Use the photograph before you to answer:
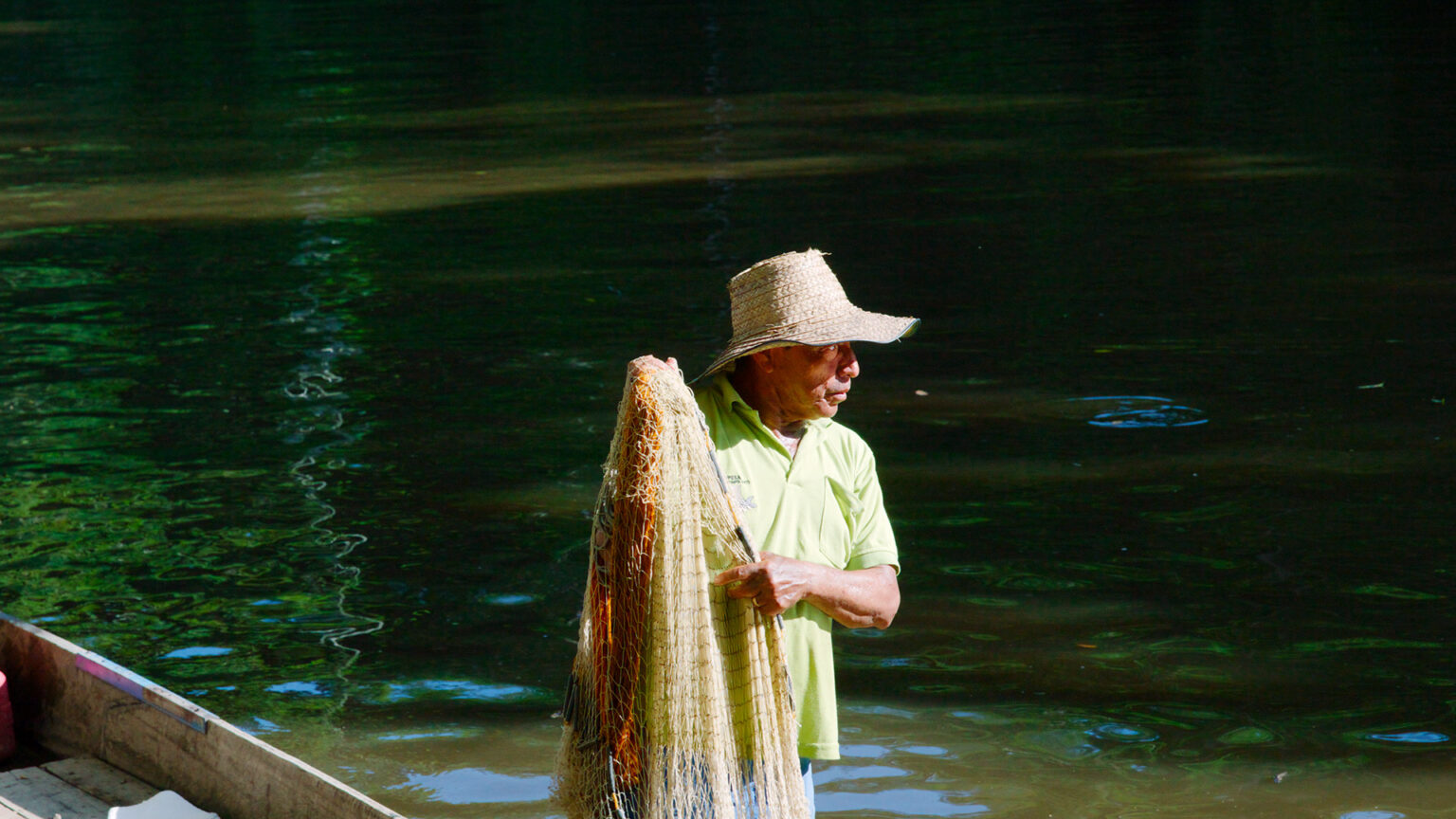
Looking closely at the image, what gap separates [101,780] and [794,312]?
288 cm

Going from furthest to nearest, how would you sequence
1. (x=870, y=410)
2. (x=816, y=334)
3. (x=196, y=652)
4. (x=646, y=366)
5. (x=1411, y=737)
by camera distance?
1. (x=870, y=410)
2. (x=196, y=652)
3. (x=1411, y=737)
4. (x=816, y=334)
5. (x=646, y=366)

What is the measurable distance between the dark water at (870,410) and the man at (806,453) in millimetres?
2119

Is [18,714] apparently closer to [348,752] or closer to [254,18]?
[348,752]

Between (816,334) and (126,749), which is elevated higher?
(816,334)

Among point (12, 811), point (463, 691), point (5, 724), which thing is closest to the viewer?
point (12, 811)

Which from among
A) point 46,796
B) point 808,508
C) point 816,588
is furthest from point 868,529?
point 46,796

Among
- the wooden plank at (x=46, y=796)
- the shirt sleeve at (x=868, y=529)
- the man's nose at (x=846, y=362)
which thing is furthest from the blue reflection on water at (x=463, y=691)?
the man's nose at (x=846, y=362)

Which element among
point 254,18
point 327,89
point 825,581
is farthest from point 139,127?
point 825,581

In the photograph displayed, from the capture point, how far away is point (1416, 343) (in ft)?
32.3

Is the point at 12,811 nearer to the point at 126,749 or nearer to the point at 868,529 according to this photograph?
the point at 126,749

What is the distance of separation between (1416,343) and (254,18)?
27279mm

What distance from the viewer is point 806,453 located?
3.67 meters

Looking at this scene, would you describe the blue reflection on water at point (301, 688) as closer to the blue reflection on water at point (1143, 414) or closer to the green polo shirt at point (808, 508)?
the green polo shirt at point (808, 508)

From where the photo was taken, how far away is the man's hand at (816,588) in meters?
3.38
